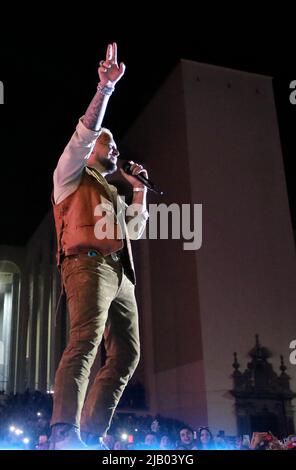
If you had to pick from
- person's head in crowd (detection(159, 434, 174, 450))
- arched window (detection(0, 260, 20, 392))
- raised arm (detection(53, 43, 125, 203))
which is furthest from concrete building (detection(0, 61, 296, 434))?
arched window (detection(0, 260, 20, 392))

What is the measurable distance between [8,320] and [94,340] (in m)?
14.0

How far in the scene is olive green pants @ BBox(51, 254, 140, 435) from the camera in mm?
1571

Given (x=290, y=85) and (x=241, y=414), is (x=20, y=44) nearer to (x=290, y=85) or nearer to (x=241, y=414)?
(x=290, y=85)

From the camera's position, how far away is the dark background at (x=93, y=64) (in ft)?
18.9

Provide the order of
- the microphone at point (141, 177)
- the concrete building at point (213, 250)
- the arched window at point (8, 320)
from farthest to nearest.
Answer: the arched window at point (8, 320) < the concrete building at point (213, 250) < the microphone at point (141, 177)

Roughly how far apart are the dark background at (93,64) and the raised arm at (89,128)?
13.2 ft

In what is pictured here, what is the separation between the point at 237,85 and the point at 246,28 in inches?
76.7

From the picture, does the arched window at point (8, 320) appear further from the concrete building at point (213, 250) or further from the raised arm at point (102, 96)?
the raised arm at point (102, 96)

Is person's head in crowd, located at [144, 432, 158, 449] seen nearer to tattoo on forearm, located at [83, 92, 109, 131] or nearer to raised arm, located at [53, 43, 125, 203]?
raised arm, located at [53, 43, 125, 203]

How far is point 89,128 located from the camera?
65.5 inches

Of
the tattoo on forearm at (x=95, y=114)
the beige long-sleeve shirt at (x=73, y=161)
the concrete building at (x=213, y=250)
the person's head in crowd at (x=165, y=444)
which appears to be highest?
the concrete building at (x=213, y=250)

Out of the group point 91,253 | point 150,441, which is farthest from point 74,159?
point 150,441

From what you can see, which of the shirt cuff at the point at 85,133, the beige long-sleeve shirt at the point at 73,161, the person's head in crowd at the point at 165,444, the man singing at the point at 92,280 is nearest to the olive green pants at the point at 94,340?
the man singing at the point at 92,280

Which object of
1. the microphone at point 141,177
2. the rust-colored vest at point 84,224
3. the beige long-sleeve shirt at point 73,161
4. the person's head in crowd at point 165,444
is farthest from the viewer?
the person's head in crowd at point 165,444
